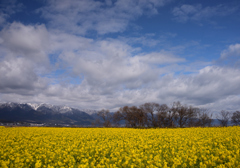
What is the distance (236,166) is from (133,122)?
82133 millimetres

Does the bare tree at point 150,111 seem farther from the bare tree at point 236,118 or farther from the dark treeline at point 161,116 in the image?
the bare tree at point 236,118

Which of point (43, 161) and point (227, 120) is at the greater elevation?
point (43, 161)

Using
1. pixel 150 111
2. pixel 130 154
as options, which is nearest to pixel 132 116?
pixel 150 111

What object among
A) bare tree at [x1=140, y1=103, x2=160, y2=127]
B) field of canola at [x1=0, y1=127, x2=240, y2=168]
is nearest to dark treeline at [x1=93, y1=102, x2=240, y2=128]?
bare tree at [x1=140, y1=103, x2=160, y2=127]

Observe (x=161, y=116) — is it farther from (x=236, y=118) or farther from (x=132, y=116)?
(x=236, y=118)

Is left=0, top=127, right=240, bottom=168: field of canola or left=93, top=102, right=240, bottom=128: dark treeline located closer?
left=0, top=127, right=240, bottom=168: field of canola

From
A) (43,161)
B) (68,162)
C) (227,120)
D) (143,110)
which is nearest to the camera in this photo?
(68,162)

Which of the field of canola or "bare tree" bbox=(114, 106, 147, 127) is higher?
the field of canola

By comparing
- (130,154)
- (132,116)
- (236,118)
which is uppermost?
(130,154)

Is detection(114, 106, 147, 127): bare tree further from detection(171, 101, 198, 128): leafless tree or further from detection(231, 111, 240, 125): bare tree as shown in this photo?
detection(231, 111, 240, 125): bare tree

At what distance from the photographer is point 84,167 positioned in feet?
20.9

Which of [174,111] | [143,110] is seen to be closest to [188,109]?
[174,111]

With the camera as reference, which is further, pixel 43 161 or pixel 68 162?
pixel 43 161

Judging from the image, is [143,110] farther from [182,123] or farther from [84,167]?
[84,167]
